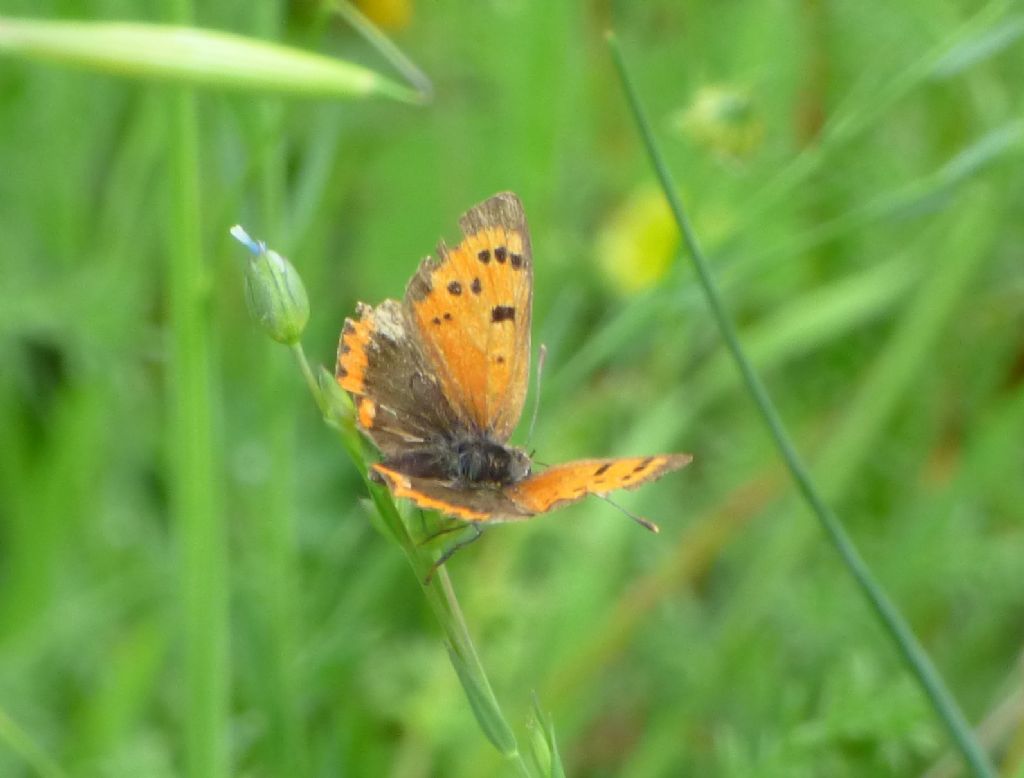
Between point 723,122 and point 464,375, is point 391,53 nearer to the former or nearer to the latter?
point 464,375

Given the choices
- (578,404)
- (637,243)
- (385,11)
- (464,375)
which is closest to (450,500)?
(464,375)

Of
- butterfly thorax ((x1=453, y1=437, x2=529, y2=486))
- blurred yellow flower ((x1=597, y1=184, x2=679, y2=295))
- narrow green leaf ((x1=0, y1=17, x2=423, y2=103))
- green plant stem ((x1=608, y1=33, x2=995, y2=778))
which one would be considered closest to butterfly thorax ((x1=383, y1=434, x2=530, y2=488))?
butterfly thorax ((x1=453, y1=437, x2=529, y2=486))

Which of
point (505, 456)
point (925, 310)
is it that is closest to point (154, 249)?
point (505, 456)

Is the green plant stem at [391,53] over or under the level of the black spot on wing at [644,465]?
over

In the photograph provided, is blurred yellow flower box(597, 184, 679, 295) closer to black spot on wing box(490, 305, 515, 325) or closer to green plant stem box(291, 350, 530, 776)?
black spot on wing box(490, 305, 515, 325)

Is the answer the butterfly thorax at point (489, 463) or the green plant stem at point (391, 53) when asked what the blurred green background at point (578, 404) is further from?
the green plant stem at point (391, 53)

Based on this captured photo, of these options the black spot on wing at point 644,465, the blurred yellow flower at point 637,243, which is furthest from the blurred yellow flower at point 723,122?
the black spot on wing at point 644,465

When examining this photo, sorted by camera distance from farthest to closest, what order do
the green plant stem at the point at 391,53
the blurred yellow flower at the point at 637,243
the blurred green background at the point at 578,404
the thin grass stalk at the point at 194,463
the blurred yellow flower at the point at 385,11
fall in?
1. the blurred yellow flower at the point at 385,11
2. the blurred yellow flower at the point at 637,243
3. the blurred green background at the point at 578,404
4. the thin grass stalk at the point at 194,463
5. the green plant stem at the point at 391,53
